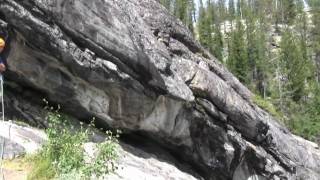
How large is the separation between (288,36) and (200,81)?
65.1 metres

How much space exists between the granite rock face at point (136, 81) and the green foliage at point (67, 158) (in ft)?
12.6

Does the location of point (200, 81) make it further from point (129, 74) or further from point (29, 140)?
point (29, 140)

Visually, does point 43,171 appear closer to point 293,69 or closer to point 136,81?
point 136,81

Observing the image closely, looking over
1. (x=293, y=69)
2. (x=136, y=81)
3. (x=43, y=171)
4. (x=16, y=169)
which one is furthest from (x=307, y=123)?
(x=43, y=171)

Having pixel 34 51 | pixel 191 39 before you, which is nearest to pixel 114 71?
pixel 34 51

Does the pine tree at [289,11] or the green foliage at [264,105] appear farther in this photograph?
the pine tree at [289,11]

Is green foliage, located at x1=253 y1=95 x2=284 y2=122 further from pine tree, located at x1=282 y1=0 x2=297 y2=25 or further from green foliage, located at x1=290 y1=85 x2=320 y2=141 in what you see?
pine tree, located at x1=282 y1=0 x2=297 y2=25

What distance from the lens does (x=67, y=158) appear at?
392 inches

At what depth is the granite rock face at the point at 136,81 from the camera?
1424cm

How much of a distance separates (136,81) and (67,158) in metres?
6.57

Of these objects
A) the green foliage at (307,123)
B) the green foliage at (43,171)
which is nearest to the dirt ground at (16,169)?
the green foliage at (43,171)

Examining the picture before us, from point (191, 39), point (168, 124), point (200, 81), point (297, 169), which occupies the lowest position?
point (297, 169)

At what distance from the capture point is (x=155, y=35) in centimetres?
1966

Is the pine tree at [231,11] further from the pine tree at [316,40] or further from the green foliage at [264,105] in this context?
the green foliage at [264,105]
